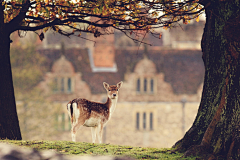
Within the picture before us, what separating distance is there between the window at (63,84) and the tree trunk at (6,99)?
1557 inches

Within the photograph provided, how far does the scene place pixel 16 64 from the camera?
48.7 metres

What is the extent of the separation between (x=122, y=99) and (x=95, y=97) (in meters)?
2.84

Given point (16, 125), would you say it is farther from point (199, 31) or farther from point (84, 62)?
point (199, 31)

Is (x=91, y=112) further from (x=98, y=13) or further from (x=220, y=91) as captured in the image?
(x=220, y=91)

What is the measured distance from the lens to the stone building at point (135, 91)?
162 ft

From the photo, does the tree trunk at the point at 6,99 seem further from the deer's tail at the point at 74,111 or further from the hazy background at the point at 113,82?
the hazy background at the point at 113,82

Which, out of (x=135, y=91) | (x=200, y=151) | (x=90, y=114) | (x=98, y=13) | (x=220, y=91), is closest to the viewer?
(x=200, y=151)

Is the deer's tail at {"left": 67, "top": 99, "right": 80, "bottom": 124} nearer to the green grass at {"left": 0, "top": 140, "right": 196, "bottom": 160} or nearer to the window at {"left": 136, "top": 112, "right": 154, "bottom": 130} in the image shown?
the green grass at {"left": 0, "top": 140, "right": 196, "bottom": 160}

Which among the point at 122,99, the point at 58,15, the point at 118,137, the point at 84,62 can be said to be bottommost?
the point at 118,137

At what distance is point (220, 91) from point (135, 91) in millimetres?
41005

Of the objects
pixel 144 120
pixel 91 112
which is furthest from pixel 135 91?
pixel 91 112

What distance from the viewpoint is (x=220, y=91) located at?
31.0 feet

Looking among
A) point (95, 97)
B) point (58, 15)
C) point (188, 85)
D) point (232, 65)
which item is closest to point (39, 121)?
point (95, 97)

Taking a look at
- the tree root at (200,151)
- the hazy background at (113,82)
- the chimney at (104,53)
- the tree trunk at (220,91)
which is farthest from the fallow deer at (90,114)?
the chimney at (104,53)
